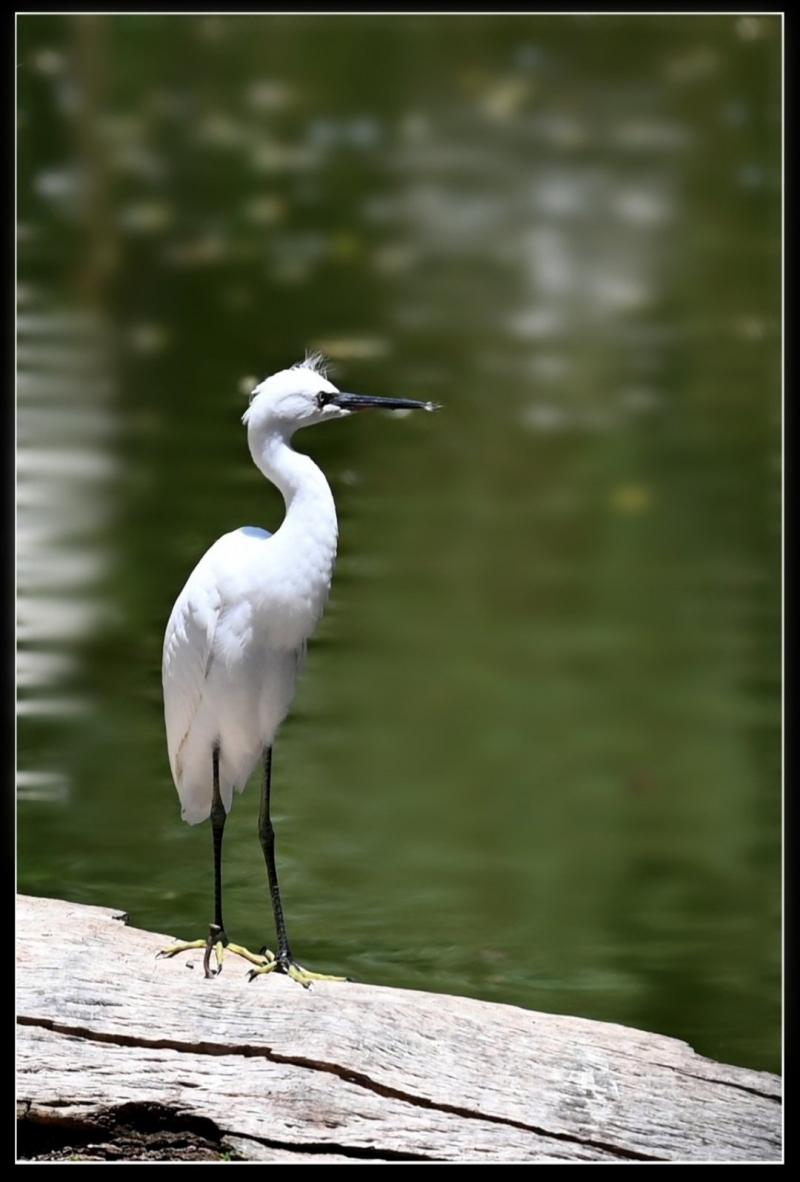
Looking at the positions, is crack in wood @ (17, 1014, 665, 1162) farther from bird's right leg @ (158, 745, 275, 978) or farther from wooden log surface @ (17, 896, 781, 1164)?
bird's right leg @ (158, 745, 275, 978)

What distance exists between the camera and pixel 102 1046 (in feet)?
7.26

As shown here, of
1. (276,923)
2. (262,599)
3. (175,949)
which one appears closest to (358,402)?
(262,599)

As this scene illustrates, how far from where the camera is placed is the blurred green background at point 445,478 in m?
2.82

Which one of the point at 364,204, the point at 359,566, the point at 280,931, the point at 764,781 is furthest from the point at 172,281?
the point at 764,781

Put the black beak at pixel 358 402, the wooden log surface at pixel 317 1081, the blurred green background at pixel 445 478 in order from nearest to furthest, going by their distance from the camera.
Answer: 1. the wooden log surface at pixel 317 1081
2. the black beak at pixel 358 402
3. the blurred green background at pixel 445 478

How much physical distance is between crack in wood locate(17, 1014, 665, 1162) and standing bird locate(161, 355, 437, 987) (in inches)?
6.2

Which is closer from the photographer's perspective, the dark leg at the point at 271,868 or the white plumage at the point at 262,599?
the white plumage at the point at 262,599

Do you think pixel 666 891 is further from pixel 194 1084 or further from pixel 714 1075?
pixel 194 1084

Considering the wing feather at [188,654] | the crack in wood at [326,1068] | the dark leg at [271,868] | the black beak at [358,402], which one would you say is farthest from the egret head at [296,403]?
the crack in wood at [326,1068]

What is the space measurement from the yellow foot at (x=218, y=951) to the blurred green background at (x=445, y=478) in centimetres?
39

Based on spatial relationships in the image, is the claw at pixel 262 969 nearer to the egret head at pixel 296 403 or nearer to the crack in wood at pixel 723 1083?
the crack in wood at pixel 723 1083

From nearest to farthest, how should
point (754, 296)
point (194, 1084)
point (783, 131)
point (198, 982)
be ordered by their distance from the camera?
point (194, 1084)
point (198, 982)
point (783, 131)
point (754, 296)

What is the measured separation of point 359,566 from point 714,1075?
1.22 m

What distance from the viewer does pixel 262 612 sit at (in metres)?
2.22
